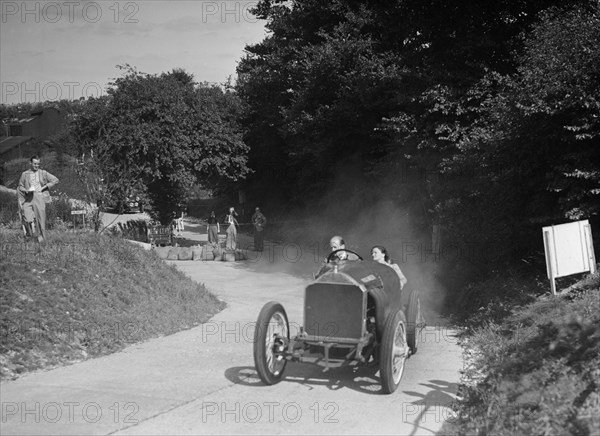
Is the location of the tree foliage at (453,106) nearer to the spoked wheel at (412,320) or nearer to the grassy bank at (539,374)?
the grassy bank at (539,374)

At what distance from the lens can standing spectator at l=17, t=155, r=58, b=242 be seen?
1295 cm

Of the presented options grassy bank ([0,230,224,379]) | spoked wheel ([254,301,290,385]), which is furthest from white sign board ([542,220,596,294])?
grassy bank ([0,230,224,379])

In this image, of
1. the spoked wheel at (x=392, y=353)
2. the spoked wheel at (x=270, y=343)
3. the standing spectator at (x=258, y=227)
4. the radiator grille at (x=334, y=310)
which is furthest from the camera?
the standing spectator at (x=258, y=227)

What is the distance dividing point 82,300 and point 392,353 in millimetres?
6025

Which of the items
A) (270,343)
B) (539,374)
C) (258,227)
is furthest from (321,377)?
(258,227)

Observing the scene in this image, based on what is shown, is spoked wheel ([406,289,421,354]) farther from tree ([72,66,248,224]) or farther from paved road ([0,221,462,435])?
tree ([72,66,248,224])

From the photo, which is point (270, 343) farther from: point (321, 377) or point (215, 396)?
point (321, 377)

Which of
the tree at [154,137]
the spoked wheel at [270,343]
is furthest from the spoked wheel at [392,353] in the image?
the tree at [154,137]

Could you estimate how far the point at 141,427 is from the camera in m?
6.56

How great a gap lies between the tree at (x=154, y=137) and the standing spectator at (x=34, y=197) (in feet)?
34.7

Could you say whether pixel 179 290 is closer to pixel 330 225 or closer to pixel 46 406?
pixel 46 406

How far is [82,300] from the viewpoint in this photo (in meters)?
11.2

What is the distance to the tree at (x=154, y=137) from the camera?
1003 inches

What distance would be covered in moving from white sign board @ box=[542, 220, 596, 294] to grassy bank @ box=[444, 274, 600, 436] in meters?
0.38
